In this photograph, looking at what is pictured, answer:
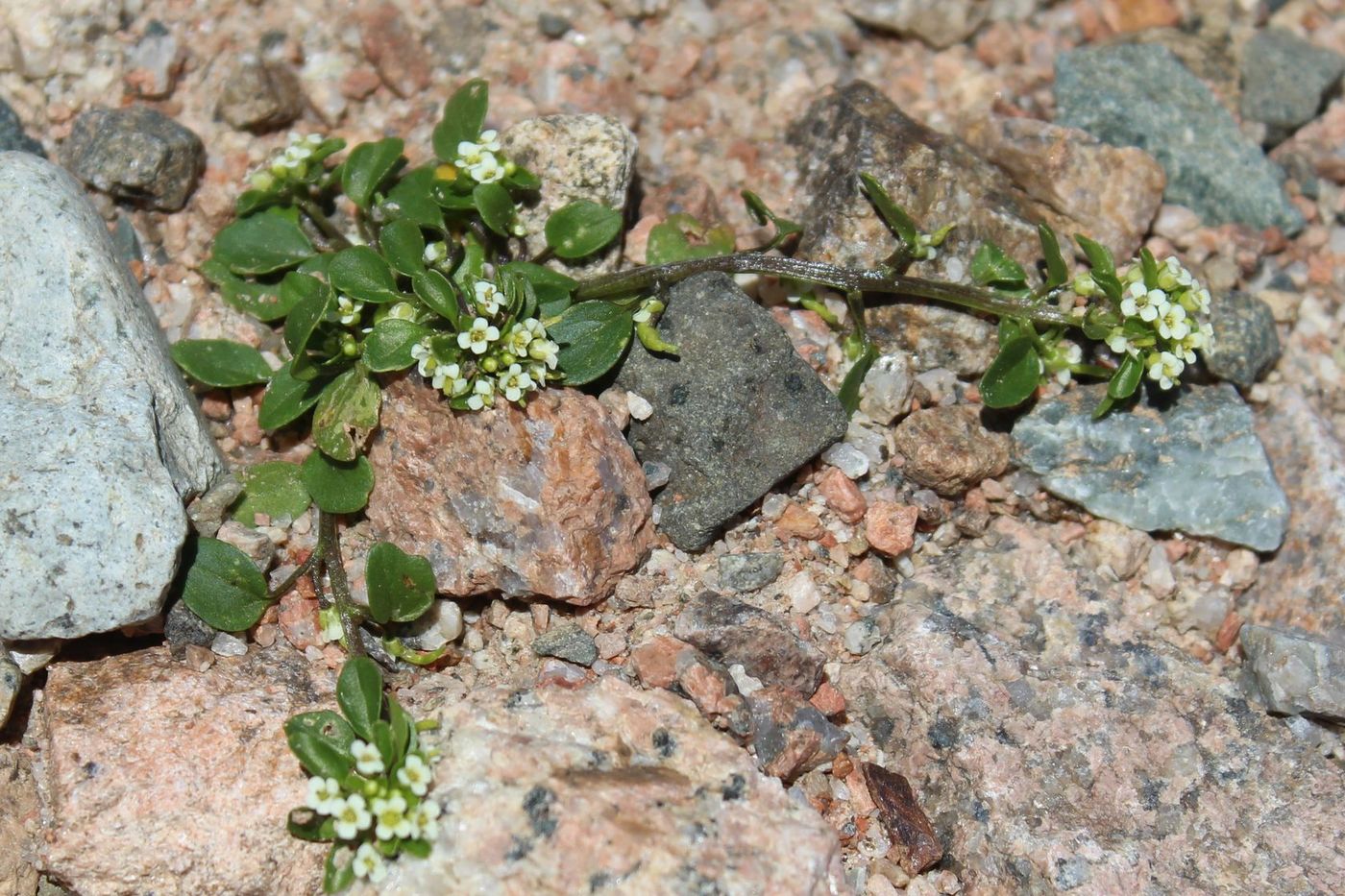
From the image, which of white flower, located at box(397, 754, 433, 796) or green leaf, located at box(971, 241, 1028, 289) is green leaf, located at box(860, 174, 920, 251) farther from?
white flower, located at box(397, 754, 433, 796)

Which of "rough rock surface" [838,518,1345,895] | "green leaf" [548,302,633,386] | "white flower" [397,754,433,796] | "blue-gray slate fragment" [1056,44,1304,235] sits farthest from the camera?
"blue-gray slate fragment" [1056,44,1304,235]

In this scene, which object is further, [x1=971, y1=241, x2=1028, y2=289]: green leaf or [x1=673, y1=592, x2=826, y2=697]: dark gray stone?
[x1=971, y1=241, x2=1028, y2=289]: green leaf

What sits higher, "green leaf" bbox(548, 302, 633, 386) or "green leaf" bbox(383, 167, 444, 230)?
"green leaf" bbox(383, 167, 444, 230)

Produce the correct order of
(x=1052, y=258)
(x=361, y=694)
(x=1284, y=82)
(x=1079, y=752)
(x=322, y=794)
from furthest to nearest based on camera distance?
1. (x=1284, y=82)
2. (x=1052, y=258)
3. (x=1079, y=752)
4. (x=361, y=694)
5. (x=322, y=794)

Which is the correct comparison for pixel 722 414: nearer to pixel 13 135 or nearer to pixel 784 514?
pixel 784 514

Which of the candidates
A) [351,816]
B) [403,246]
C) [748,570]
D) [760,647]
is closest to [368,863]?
[351,816]

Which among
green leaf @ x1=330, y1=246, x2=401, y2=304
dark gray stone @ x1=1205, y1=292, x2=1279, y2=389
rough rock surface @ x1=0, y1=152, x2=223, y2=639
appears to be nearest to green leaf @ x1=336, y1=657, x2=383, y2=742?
rough rock surface @ x1=0, y1=152, x2=223, y2=639
